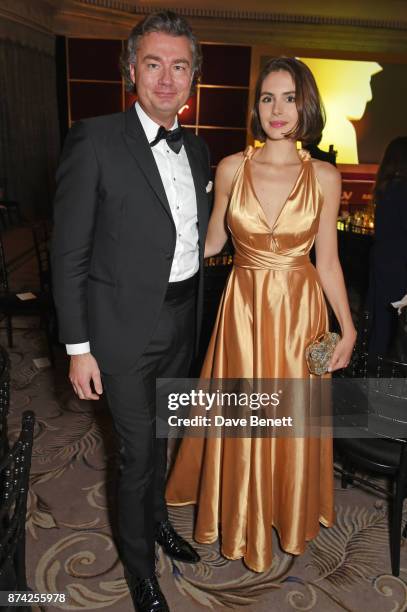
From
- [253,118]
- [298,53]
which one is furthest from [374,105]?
[253,118]

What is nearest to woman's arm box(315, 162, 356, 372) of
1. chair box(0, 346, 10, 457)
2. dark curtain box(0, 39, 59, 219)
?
chair box(0, 346, 10, 457)

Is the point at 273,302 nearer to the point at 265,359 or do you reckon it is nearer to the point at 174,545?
the point at 265,359

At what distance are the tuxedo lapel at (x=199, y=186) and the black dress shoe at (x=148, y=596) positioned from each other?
1.14m

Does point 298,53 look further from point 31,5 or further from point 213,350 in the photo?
point 213,350

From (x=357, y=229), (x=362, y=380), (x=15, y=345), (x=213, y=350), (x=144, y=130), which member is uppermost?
(x=144, y=130)

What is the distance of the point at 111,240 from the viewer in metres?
1.51

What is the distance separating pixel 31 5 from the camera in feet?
26.5

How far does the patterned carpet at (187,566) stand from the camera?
1.84 m

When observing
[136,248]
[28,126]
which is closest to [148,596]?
[136,248]

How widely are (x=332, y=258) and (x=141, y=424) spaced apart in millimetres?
873

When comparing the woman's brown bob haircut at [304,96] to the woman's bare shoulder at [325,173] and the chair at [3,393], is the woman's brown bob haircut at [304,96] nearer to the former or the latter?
the woman's bare shoulder at [325,173]

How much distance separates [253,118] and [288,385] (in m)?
0.93

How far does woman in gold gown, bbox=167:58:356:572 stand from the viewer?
5.64ft

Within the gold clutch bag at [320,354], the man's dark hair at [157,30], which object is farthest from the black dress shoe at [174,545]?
the man's dark hair at [157,30]
